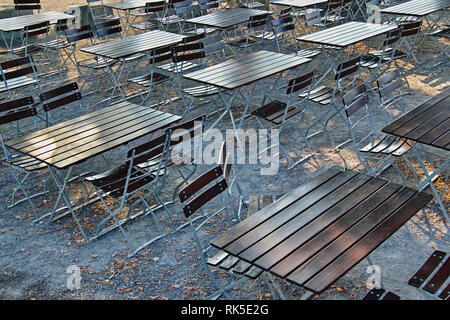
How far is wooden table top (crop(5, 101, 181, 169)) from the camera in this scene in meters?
4.43

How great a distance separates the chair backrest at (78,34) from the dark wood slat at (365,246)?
5995mm

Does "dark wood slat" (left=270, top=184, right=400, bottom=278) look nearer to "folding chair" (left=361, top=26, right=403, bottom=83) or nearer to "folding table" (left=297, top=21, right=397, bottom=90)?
"folding table" (left=297, top=21, right=397, bottom=90)

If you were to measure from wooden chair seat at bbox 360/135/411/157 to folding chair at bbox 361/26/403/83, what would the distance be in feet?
6.63

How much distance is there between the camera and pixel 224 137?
6383mm

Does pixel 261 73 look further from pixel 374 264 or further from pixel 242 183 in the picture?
pixel 374 264

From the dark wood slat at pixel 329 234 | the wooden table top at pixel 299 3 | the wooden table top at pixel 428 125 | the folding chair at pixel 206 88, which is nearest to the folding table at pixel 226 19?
the folding chair at pixel 206 88

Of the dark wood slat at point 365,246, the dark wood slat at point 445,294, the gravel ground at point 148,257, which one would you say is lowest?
the gravel ground at point 148,257

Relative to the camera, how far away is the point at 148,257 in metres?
4.37

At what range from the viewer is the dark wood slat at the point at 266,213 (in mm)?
A: 3223

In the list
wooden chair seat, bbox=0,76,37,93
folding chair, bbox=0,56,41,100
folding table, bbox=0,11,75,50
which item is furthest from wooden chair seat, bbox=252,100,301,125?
folding table, bbox=0,11,75,50

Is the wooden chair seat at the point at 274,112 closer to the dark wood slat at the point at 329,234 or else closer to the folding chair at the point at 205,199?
the folding chair at the point at 205,199

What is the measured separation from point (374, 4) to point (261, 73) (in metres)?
4.35

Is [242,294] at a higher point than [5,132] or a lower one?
lower
